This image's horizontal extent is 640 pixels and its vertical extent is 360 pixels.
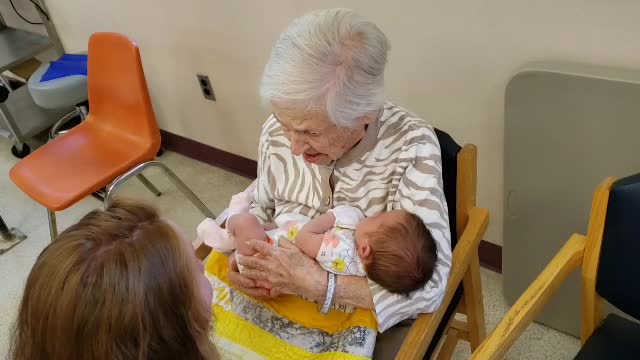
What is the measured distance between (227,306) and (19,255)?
1.75 m

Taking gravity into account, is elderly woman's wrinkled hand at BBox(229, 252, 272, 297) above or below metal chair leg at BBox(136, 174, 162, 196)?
above

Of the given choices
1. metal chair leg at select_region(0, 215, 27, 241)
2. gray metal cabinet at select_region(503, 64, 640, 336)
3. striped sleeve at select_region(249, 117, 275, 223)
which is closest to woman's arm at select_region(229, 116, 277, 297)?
striped sleeve at select_region(249, 117, 275, 223)

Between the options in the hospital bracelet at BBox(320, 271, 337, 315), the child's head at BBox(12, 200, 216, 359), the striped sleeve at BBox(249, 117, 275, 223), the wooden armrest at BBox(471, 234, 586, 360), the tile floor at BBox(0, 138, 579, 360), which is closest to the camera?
the child's head at BBox(12, 200, 216, 359)

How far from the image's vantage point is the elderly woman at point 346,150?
1.06 meters

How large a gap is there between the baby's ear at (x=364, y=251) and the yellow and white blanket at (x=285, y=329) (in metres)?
0.12

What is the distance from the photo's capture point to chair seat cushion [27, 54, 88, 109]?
2.33 meters

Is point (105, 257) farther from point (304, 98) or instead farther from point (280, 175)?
point (280, 175)

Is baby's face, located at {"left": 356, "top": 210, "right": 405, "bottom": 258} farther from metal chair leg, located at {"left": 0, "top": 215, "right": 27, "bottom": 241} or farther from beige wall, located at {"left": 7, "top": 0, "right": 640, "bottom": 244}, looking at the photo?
metal chair leg, located at {"left": 0, "top": 215, "right": 27, "bottom": 241}

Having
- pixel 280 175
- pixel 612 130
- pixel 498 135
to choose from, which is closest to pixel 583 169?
pixel 612 130

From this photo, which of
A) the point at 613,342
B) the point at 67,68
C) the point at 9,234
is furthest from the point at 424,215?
the point at 9,234

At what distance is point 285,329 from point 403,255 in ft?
1.09

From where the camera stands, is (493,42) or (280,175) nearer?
(280,175)

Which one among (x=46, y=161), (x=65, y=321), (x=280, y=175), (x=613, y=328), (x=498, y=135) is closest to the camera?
(x=65, y=321)

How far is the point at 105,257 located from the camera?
0.75 m
